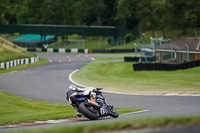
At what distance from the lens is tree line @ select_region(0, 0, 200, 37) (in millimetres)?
83938

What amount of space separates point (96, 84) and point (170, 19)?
54.8 m

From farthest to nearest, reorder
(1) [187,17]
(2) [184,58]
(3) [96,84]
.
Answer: (1) [187,17] → (2) [184,58] → (3) [96,84]

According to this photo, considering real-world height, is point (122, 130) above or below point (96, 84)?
above

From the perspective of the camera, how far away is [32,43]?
310ft

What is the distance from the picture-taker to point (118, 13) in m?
106

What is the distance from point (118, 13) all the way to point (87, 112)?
93.3 meters

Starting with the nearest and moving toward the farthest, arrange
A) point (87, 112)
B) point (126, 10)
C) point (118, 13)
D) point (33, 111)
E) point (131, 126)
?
point (131, 126)
point (87, 112)
point (33, 111)
point (126, 10)
point (118, 13)

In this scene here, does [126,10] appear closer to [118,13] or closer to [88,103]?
[118,13]

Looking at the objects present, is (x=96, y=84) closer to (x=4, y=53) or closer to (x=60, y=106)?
(x=60, y=106)

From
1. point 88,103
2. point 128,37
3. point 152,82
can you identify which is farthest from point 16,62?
point 128,37

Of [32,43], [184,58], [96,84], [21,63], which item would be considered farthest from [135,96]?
[32,43]

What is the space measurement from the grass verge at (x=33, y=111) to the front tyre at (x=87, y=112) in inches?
88.7

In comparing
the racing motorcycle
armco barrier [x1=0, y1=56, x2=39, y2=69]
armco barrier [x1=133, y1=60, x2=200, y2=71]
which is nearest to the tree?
armco barrier [x1=0, y1=56, x2=39, y2=69]

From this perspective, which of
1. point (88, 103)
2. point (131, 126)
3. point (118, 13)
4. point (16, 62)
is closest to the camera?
point (131, 126)
